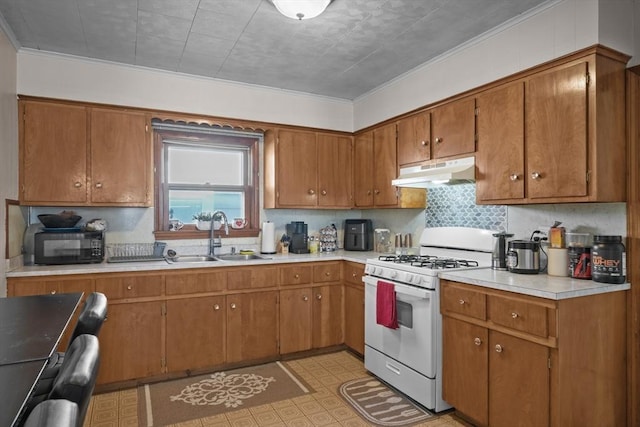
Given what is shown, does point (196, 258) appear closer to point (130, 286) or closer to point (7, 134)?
point (130, 286)

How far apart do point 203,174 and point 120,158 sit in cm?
83

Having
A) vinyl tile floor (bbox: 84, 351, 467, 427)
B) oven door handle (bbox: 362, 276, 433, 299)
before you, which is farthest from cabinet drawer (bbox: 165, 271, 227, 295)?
oven door handle (bbox: 362, 276, 433, 299)

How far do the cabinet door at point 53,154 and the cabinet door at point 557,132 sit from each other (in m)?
3.32

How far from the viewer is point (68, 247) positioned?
301 cm

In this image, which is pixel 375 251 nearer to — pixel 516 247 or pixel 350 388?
pixel 350 388

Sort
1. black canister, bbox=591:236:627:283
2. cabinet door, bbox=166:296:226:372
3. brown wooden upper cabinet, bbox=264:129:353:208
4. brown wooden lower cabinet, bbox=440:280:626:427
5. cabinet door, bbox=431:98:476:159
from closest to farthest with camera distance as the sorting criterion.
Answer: brown wooden lower cabinet, bbox=440:280:626:427, black canister, bbox=591:236:627:283, cabinet door, bbox=431:98:476:159, cabinet door, bbox=166:296:226:372, brown wooden upper cabinet, bbox=264:129:353:208

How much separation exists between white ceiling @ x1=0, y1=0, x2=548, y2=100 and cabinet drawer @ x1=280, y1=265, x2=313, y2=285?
5.89ft

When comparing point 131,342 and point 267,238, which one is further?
point 267,238

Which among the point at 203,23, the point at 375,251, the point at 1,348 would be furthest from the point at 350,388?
the point at 203,23

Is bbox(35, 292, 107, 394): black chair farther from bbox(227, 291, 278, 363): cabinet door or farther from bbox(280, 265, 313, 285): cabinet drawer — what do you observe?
bbox(280, 265, 313, 285): cabinet drawer

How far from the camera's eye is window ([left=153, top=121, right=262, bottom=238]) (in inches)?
146

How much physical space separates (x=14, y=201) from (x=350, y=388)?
2.86 meters

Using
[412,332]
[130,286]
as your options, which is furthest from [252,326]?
[412,332]

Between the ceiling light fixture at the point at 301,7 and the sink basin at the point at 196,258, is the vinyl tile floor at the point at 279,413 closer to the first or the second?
the sink basin at the point at 196,258
